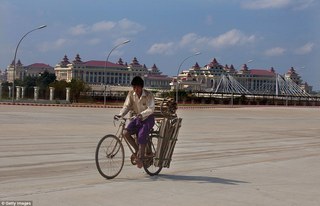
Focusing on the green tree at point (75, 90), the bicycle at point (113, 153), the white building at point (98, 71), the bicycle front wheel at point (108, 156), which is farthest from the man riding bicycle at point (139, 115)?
the white building at point (98, 71)

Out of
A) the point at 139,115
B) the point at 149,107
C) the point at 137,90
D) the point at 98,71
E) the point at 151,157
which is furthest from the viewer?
the point at 98,71

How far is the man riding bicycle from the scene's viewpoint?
870cm

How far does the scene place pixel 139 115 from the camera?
8.62 meters

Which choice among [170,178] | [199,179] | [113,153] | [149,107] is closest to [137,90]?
[149,107]

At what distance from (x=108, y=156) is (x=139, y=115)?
2.83ft

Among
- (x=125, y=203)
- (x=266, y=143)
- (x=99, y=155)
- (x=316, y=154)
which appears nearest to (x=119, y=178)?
(x=99, y=155)

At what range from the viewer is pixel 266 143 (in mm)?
17719

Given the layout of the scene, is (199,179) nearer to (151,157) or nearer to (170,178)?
(170,178)

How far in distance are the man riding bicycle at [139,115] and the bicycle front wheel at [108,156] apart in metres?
0.24

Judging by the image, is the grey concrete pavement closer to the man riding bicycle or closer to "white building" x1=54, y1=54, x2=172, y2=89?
the man riding bicycle

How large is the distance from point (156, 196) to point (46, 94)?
6720cm

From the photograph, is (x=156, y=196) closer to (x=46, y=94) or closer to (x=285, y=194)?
(x=285, y=194)

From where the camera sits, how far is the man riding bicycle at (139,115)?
870 cm

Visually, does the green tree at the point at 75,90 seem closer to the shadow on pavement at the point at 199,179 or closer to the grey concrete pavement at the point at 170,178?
the grey concrete pavement at the point at 170,178
